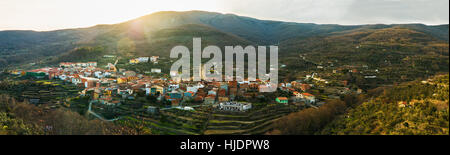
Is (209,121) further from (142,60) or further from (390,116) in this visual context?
(142,60)

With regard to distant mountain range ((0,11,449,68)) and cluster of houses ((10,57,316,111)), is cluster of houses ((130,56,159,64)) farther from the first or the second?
cluster of houses ((10,57,316,111))

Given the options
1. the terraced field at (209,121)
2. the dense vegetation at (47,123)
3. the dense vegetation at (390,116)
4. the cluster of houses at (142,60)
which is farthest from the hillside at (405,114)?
the cluster of houses at (142,60)

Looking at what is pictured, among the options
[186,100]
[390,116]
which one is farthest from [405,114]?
[186,100]

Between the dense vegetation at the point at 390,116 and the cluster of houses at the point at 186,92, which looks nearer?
the dense vegetation at the point at 390,116

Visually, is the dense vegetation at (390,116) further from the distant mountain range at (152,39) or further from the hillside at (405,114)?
the distant mountain range at (152,39)

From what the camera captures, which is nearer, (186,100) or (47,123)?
(47,123)

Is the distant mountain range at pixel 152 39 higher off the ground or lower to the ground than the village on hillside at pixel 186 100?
higher

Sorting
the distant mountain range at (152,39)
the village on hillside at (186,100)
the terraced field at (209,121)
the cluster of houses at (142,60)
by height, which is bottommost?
the terraced field at (209,121)

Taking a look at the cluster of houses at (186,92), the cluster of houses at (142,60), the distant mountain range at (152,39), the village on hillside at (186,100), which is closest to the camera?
the village on hillside at (186,100)
